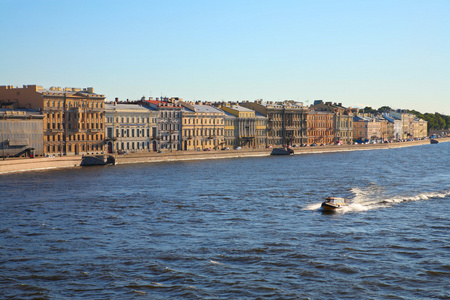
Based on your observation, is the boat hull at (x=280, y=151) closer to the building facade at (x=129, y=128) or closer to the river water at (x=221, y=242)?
the building facade at (x=129, y=128)

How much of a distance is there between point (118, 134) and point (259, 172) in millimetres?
26399

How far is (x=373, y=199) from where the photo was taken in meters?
40.2

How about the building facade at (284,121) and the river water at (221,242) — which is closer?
the river water at (221,242)

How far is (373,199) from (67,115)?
4549cm

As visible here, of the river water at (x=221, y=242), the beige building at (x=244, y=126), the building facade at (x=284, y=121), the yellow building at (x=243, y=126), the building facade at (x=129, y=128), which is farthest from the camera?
the building facade at (x=284, y=121)

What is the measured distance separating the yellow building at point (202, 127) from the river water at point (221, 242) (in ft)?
154

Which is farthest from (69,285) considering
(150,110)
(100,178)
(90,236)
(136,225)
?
(150,110)

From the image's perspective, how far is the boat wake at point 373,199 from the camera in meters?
36.5

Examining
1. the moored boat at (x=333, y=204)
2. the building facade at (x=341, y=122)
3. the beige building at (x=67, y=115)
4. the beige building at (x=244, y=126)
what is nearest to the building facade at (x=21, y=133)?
the beige building at (x=67, y=115)

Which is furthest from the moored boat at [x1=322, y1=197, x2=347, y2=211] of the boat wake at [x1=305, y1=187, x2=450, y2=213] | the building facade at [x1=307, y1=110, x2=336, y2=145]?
the building facade at [x1=307, y1=110, x2=336, y2=145]

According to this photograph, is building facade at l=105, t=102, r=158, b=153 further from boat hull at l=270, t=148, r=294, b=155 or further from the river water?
the river water

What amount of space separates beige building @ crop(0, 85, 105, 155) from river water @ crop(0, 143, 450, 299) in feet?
91.8

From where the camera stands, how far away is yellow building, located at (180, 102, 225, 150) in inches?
3713

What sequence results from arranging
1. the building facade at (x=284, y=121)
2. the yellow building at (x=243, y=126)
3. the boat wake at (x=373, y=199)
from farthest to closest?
the building facade at (x=284, y=121)
the yellow building at (x=243, y=126)
the boat wake at (x=373, y=199)
